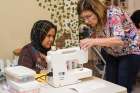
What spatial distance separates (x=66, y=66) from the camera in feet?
6.03

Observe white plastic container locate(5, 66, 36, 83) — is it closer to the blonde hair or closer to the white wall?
the blonde hair

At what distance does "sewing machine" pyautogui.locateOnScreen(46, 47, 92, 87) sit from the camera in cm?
179

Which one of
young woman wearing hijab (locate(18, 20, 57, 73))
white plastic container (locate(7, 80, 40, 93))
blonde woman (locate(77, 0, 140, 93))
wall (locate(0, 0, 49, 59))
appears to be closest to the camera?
white plastic container (locate(7, 80, 40, 93))

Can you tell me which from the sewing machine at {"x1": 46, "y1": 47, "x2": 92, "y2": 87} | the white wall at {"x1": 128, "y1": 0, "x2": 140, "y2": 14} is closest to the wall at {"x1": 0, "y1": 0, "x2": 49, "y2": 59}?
the sewing machine at {"x1": 46, "y1": 47, "x2": 92, "y2": 87}

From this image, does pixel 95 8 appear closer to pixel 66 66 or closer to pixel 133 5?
pixel 66 66

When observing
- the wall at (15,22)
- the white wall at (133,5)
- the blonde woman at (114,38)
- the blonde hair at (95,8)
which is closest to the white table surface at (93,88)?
the blonde woman at (114,38)

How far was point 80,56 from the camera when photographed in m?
1.89

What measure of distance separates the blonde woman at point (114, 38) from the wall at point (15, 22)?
871 millimetres

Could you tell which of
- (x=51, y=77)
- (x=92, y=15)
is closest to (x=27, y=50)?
(x=51, y=77)

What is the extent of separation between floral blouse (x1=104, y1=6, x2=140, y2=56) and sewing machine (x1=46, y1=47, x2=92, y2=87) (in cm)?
30

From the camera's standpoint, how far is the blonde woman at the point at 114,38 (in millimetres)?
1988

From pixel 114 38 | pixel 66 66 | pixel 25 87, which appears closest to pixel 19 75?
pixel 25 87

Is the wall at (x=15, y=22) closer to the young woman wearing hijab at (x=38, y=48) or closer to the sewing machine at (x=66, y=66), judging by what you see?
the young woman wearing hijab at (x=38, y=48)

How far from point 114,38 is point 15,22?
124cm
